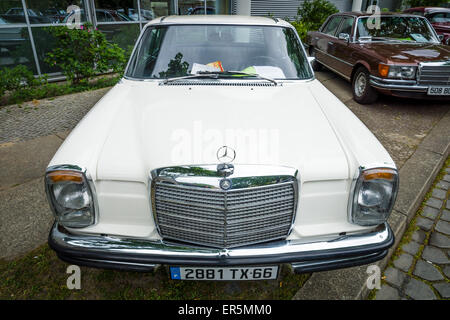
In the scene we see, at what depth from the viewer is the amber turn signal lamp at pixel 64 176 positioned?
1694 millimetres

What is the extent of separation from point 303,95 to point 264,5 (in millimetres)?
12149

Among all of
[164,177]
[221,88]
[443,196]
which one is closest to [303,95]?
[221,88]

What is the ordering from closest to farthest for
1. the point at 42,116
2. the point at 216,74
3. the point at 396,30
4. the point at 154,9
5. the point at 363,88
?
1. the point at 216,74
2. the point at 42,116
3. the point at 363,88
4. the point at 396,30
5. the point at 154,9

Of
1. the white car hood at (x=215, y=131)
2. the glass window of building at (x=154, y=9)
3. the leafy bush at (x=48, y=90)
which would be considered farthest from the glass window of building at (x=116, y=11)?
the white car hood at (x=215, y=131)

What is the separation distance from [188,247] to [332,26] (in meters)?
7.51

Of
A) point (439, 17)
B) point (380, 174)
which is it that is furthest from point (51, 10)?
point (439, 17)

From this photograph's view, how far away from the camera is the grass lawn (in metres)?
2.13

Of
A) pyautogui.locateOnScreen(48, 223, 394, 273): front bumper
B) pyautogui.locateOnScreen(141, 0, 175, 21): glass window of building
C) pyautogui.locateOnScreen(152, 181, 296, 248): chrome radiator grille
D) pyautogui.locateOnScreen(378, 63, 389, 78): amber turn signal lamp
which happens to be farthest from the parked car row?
pyautogui.locateOnScreen(152, 181, 296, 248): chrome radiator grille

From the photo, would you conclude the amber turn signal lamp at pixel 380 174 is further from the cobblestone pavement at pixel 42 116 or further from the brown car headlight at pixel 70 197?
the cobblestone pavement at pixel 42 116

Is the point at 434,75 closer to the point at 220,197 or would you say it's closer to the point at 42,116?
the point at 220,197

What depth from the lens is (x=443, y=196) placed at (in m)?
3.48

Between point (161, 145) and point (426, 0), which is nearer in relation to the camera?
point (161, 145)

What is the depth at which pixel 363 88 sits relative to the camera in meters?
6.01

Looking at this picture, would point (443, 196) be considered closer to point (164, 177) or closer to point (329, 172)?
point (329, 172)
